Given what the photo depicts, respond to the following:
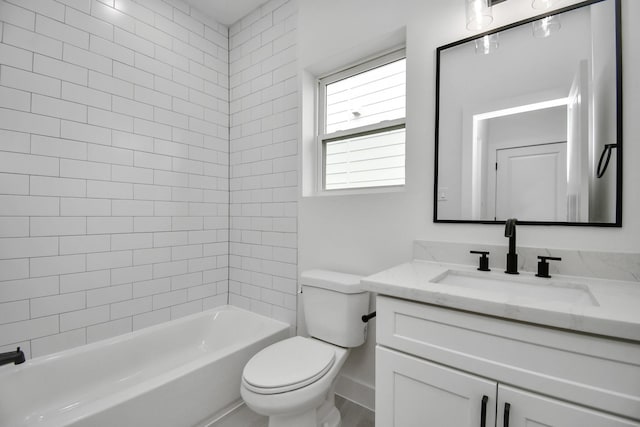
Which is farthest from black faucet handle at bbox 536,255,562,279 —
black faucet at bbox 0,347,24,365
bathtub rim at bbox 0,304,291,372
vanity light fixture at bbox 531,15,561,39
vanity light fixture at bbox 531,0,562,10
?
black faucet at bbox 0,347,24,365

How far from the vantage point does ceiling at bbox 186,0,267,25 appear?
2.18 meters

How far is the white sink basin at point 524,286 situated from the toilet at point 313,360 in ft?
1.65

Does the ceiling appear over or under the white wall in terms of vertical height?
over

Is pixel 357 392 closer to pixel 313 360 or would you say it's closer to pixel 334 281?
pixel 313 360

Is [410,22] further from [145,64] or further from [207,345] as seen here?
[207,345]

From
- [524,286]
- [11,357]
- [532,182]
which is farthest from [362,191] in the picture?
[11,357]

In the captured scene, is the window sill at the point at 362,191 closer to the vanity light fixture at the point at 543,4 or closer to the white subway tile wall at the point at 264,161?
the white subway tile wall at the point at 264,161

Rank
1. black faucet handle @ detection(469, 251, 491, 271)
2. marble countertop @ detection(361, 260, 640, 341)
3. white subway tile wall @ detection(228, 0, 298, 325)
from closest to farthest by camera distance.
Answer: marble countertop @ detection(361, 260, 640, 341)
black faucet handle @ detection(469, 251, 491, 271)
white subway tile wall @ detection(228, 0, 298, 325)

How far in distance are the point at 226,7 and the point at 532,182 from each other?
2432 millimetres

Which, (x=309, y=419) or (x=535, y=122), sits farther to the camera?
(x=309, y=419)

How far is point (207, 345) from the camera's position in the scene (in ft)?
7.18

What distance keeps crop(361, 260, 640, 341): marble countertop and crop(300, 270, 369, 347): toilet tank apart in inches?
14.6

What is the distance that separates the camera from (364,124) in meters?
1.90

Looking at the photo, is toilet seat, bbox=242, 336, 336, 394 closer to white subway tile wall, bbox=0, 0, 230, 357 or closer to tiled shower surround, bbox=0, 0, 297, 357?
tiled shower surround, bbox=0, 0, 297, 357
